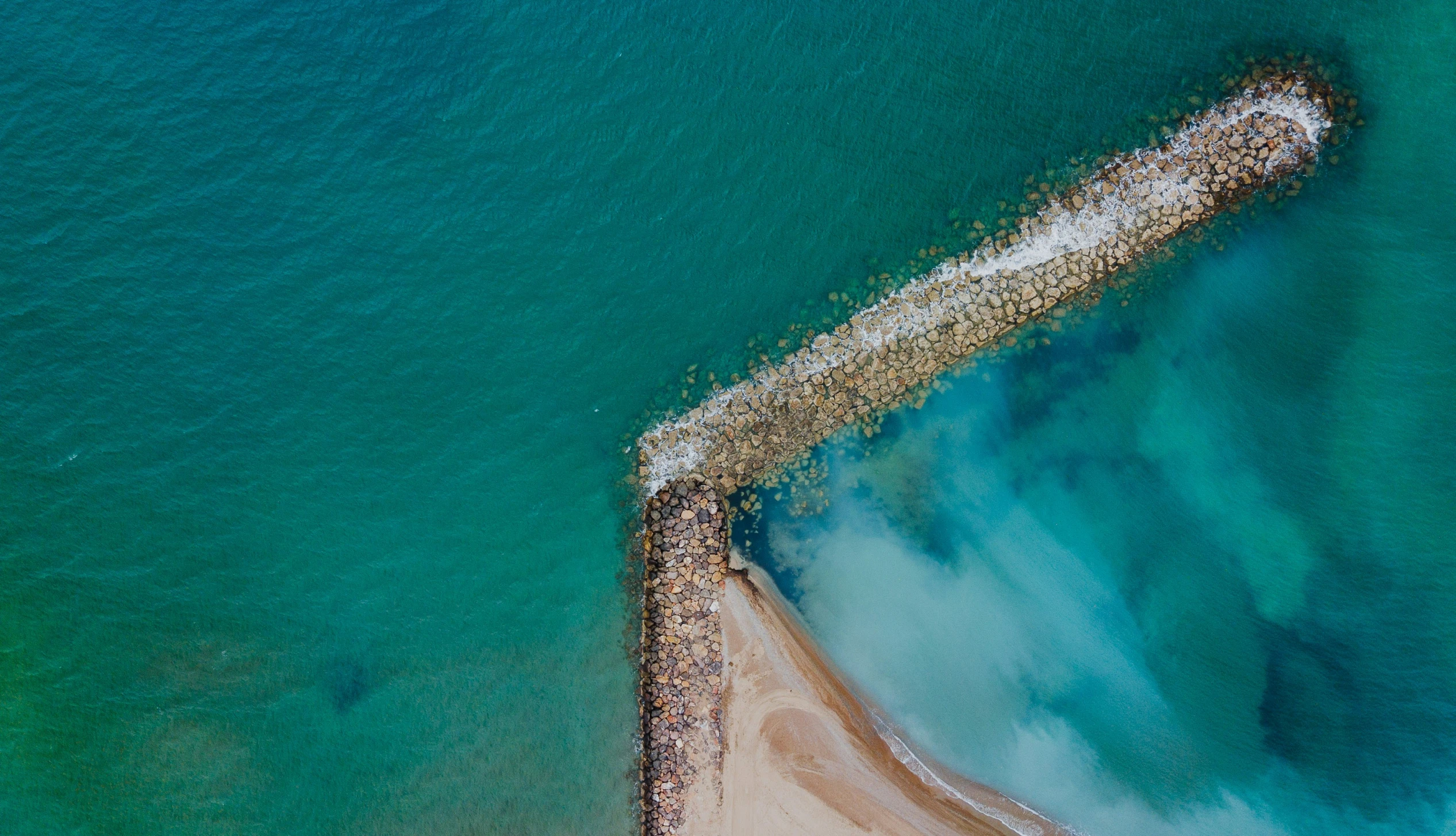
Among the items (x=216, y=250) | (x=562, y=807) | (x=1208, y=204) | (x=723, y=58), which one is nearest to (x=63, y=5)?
(x=216, y=250)

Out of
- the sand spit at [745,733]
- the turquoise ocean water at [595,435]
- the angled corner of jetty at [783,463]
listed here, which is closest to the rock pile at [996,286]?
the angled corner of jetty at [783,463]

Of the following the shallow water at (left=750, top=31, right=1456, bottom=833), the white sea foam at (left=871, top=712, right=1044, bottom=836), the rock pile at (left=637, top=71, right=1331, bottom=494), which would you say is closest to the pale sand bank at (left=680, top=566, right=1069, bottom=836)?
the white sea foam at (left=871, top=712, right=1044, bottom=836)

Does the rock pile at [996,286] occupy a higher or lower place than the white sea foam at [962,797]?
higher

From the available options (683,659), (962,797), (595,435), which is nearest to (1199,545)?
(962,797)

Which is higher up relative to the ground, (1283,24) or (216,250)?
(216,250)

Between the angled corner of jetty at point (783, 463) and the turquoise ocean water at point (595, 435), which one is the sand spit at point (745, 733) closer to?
the angled corner of jetty at point (783, 463)

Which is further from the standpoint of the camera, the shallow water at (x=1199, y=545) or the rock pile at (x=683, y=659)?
the rock pile at (x=683, y=659)

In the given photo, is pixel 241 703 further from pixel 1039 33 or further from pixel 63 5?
pixel 1039 33
